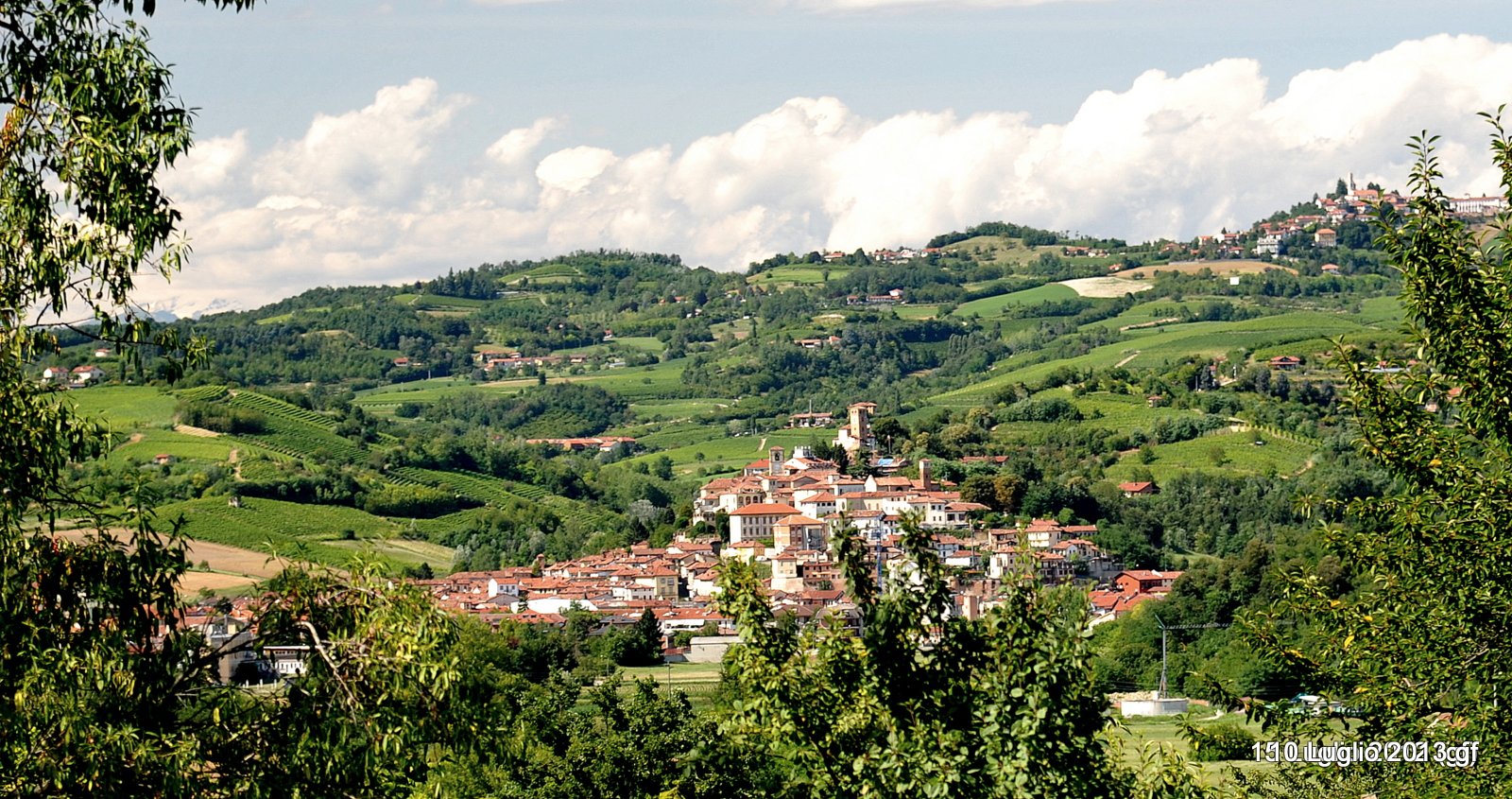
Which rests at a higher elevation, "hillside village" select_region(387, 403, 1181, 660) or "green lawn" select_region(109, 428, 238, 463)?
"green lawn" select_region(109, 428, 238, 463)

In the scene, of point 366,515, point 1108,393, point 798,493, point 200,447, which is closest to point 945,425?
point 1108,393

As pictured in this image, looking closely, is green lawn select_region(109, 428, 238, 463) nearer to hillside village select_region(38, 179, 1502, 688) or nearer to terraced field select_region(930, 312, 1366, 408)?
hillside village select_region(38, 179, 1502, 688)

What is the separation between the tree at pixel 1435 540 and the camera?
8.78m

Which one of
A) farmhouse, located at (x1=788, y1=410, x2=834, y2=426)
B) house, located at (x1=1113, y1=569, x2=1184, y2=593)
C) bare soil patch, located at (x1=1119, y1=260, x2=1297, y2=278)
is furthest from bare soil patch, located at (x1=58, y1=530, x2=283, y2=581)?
bare soil patch, located at (x1=1119, y1=260, x2=1297, y2=278)

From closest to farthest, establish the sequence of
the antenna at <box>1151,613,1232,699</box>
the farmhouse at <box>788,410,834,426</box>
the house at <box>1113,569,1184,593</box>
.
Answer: the antenna at <box>1151,613,1232,699</box> → the house at <box>1113,569,1184,593</box> → the farmhouse at <box>788,410,834,426</box>

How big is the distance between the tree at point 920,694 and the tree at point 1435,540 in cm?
181

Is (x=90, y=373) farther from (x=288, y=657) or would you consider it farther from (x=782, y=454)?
(x=288, y=657)

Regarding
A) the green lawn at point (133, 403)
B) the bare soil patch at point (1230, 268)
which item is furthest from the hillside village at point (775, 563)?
the bare soil patch at point (1230, 268)

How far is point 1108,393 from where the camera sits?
115 meters

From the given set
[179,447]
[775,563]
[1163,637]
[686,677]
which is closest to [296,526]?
[179,447]

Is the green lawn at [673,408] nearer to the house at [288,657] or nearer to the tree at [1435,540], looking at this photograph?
the tree at [1435,540]

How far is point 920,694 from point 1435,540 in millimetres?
2969

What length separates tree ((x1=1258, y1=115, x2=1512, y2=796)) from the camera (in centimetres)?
878

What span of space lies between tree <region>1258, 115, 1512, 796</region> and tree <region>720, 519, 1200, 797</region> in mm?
1810
